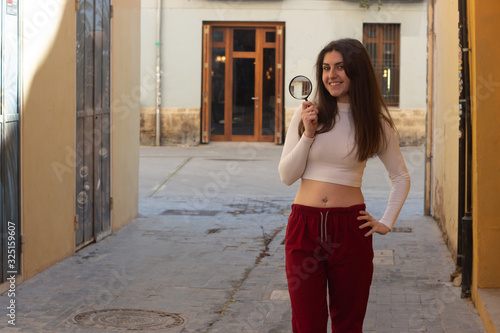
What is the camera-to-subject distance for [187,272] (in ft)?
26.6

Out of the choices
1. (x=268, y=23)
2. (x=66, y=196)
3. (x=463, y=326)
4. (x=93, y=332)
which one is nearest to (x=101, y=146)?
(x=66, y=196)

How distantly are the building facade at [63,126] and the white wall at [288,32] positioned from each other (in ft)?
40.0

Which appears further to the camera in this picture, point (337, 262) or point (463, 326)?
point (463, 326)

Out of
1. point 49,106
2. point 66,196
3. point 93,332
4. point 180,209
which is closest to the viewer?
point 93,332

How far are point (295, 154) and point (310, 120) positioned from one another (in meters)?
0.17

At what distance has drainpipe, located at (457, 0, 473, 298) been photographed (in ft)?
21.5

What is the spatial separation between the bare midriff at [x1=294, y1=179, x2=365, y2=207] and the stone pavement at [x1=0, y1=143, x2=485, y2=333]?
230cm

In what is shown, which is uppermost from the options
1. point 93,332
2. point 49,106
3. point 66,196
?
point 49,106

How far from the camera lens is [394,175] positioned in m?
4.09

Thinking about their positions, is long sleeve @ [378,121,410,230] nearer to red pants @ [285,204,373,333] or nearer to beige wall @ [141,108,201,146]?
red pants @ [285,204,373,333]

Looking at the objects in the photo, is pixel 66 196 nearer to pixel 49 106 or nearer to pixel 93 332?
pixel 49 106

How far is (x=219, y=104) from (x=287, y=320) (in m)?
18.2

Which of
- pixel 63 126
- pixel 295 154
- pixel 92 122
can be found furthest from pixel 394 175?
pixel 92 122

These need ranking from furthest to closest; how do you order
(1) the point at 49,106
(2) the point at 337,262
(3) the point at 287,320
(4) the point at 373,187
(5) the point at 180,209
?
(4) the point at 373,187, (5) the point at 180,209, (1) the point at 49,106, (3) the point at 287,320, (2) the point at 337,262
